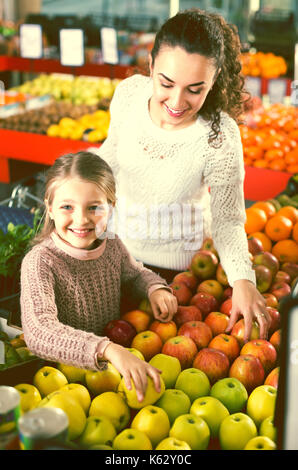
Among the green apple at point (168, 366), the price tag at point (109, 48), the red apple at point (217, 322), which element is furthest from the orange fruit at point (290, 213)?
the price tag at point (109, 48)

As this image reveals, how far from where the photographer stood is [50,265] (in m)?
1.61

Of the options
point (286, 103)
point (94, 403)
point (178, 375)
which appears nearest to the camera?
point (94, 403)

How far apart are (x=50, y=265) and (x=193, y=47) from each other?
0.81 m

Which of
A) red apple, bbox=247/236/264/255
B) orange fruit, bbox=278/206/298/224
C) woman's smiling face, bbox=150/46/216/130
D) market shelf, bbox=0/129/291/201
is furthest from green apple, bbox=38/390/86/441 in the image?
market shelf, bbox=0/129/291/201

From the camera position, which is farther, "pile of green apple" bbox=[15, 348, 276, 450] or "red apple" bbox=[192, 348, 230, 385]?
"red apple" bbox=[192, 348, 230, 385]

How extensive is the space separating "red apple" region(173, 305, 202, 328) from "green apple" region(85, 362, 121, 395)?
442 millimetres

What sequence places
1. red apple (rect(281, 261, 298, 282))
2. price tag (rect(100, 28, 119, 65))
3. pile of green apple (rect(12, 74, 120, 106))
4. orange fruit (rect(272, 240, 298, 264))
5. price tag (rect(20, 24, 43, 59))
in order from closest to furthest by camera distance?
red apple (rect(281, 261, 298, 282)) → orange fruit (rect(272, 240, 298, 264)) → price tag (rect(100, 28, 119, 65)) → price tag (rect(20, 24, 43, 59)) → pile of green apple (rect(12, 74, 120, 106))

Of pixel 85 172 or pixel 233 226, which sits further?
pixel 233 226

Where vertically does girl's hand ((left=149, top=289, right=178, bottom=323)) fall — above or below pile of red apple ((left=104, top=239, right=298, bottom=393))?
above

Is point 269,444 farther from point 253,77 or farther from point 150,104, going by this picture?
point 253,77

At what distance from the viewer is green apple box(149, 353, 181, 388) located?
5.02 feet

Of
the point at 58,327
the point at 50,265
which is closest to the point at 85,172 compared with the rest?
the point at 50,265

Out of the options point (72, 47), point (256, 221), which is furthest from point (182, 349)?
point (72, 47)

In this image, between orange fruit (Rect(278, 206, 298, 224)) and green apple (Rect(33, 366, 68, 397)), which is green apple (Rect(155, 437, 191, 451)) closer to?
green apple (Rect(33, 366, 68, 397))
